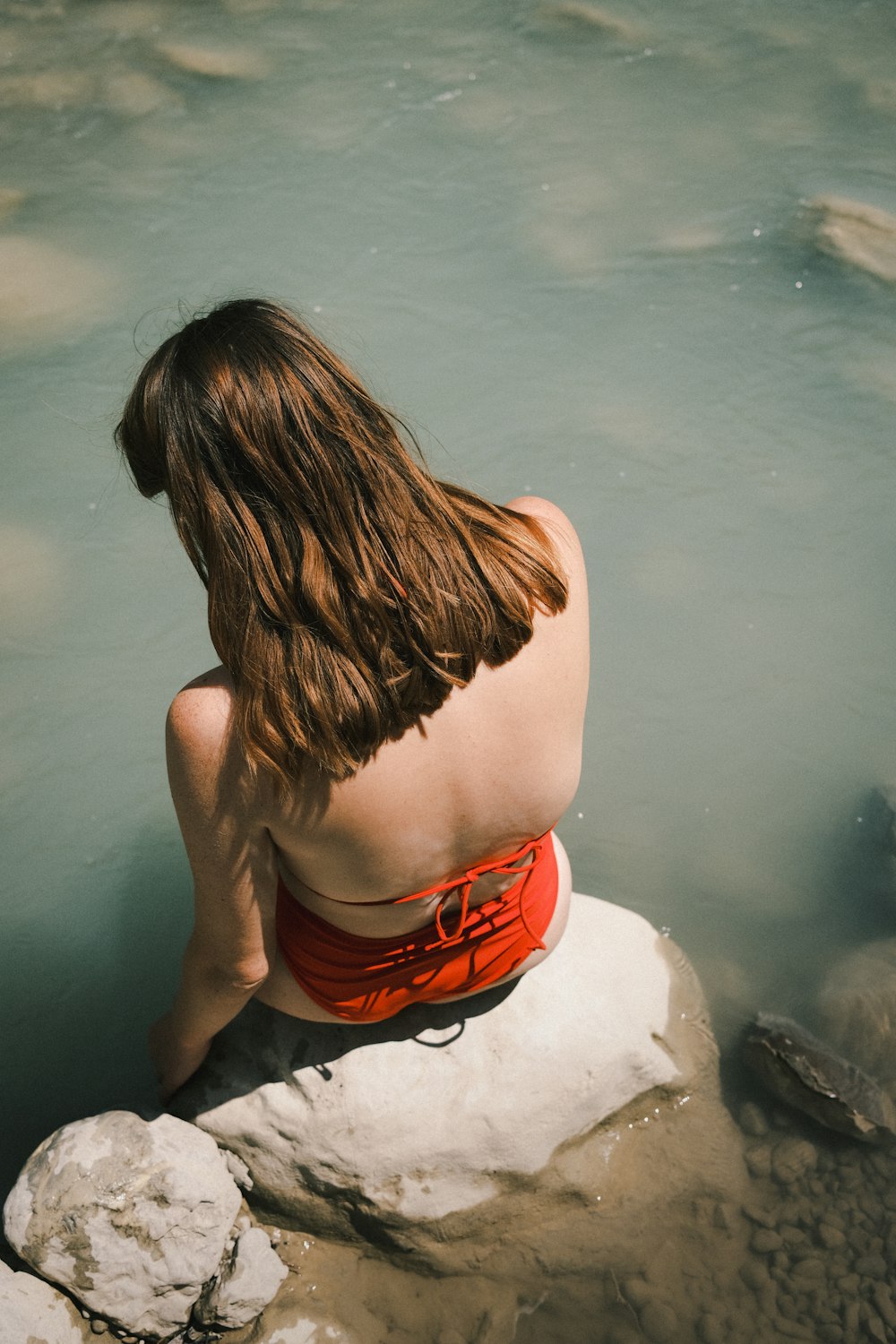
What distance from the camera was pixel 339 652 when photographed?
152cm

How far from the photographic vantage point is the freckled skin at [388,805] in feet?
5.23

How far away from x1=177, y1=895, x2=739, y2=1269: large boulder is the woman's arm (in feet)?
0.60

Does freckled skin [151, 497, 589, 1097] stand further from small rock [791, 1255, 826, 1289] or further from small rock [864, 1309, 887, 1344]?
small rock [864, 1309, 887, 1344]

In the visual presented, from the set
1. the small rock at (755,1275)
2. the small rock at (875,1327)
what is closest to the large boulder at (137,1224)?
the small rock at (755,1275)

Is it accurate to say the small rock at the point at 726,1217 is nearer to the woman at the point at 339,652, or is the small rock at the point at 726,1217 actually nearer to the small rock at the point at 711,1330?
the small rock at the point at 711,1330

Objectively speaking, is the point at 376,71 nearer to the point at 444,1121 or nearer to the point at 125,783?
the point at 125,783

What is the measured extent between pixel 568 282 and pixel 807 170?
1.43 m

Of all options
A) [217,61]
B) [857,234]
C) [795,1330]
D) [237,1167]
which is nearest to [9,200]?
[217,61]

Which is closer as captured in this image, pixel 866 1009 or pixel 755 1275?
pixel 755 1275

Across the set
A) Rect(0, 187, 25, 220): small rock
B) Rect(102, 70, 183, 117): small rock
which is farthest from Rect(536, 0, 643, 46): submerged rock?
Rect(0, 187, 25, 220): small rock

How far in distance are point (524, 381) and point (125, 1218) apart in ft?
10.8

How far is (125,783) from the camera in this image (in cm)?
328

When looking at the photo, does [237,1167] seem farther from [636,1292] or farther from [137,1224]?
[636,1292]

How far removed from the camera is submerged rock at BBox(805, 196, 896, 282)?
4.58 meters
